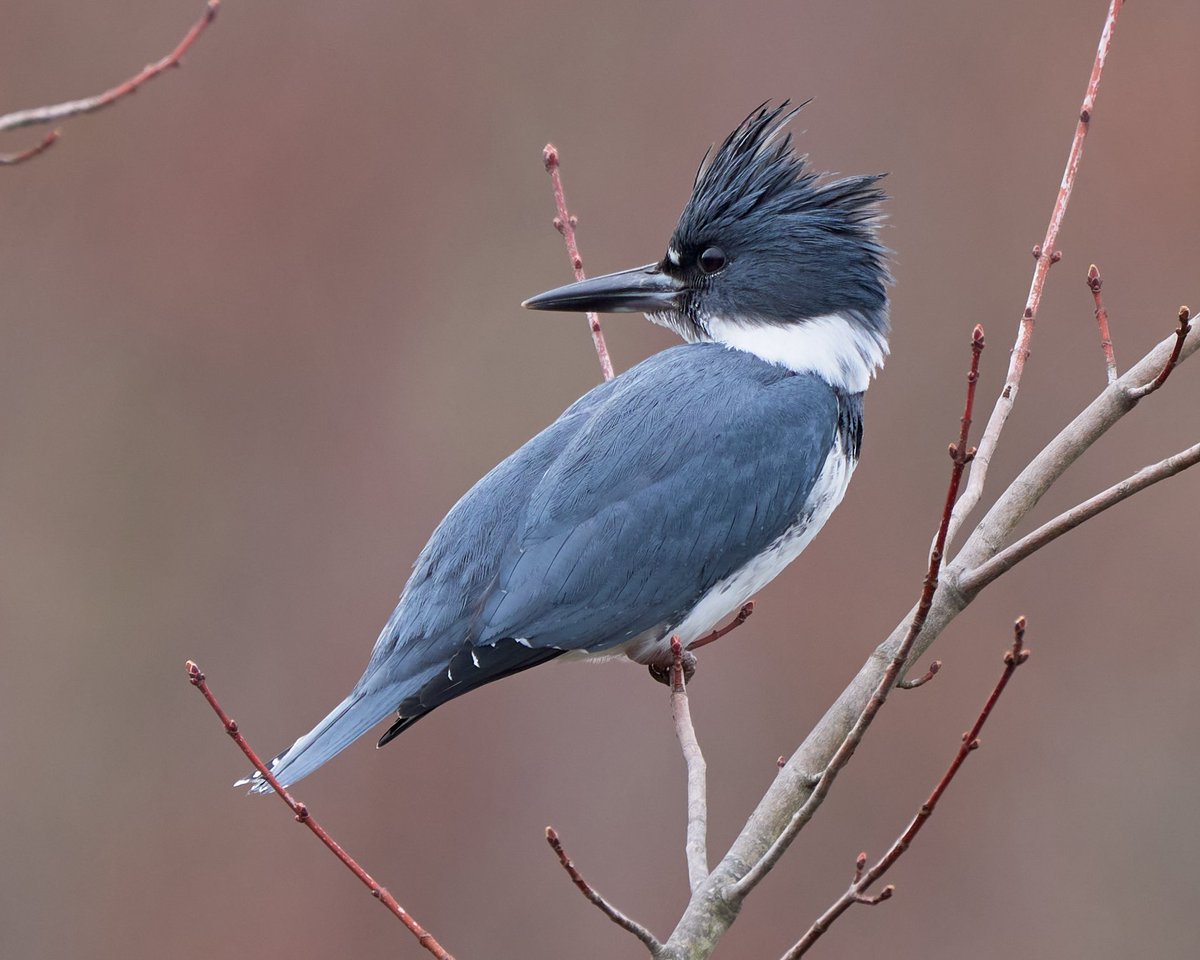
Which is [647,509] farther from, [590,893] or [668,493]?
[590,893]

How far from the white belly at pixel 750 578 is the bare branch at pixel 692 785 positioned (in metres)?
0.22

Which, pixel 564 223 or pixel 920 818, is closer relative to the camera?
pixel 920 818

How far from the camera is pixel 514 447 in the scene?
552cm

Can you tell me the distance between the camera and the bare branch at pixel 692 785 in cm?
254

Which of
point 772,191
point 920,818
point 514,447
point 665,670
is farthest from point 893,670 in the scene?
point 514,447

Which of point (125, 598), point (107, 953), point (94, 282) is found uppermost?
point (94, 282)

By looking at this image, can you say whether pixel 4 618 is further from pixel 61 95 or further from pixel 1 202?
pixel 61 95

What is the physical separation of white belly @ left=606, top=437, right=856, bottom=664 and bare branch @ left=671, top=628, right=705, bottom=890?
8.5 inches

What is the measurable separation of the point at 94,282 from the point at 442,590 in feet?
11.2

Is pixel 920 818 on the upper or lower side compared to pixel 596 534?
lower

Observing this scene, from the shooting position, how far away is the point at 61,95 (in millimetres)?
5820

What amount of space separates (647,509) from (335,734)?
720mm

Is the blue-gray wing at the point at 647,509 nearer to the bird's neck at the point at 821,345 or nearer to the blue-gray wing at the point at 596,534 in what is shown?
the blue-gray wing at the point at 596,534

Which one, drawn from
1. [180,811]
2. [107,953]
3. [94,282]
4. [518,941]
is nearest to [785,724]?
[518,941]
